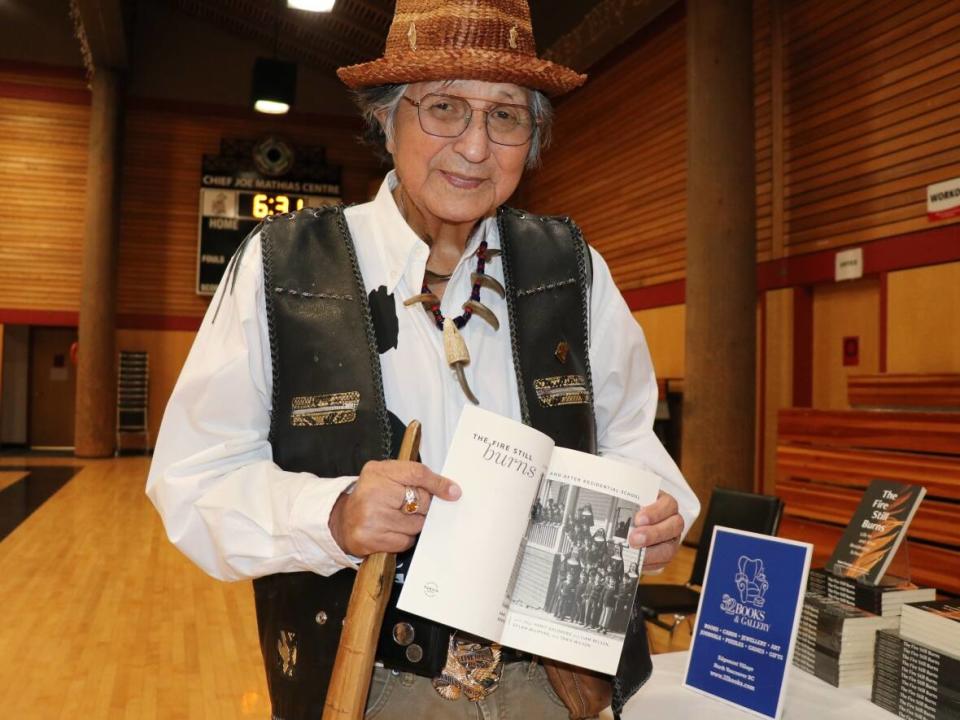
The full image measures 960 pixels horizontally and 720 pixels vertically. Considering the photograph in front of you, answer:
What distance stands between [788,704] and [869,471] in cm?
356

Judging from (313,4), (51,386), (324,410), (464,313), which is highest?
(313,4)

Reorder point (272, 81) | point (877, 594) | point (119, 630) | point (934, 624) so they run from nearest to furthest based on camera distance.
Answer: point (934, 624) → point (877, 594) → point (119, 630) → point (272, 81)

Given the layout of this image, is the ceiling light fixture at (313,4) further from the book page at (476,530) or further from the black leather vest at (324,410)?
the book page at (476,530)

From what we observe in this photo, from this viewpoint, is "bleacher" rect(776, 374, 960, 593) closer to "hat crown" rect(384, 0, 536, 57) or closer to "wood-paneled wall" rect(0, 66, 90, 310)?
"hat crown" rect(384, 0, 536, 57)

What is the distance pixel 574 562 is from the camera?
119 cm

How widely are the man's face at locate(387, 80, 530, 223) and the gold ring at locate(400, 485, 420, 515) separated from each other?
50 centimetres

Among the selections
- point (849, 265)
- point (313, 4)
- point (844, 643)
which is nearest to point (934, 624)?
point (844, 643)

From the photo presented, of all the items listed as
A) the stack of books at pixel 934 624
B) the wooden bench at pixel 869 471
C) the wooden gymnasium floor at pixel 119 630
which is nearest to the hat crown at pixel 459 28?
the stack of books at pixel 934 624

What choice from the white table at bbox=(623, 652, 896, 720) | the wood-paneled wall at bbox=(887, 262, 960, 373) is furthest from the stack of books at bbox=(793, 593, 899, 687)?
the wood-paneled wall at bbox=(887, 262, 960, 373)

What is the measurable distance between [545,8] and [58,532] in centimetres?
692

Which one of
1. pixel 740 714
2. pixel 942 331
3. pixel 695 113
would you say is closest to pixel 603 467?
pixel 740 714

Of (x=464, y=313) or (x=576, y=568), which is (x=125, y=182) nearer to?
(x=464, y=313)

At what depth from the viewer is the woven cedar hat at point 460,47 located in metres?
1.33

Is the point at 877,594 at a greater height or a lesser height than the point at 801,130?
lesser
